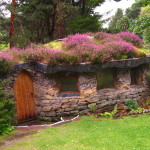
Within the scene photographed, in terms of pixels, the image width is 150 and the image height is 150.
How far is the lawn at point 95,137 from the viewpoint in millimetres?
5742

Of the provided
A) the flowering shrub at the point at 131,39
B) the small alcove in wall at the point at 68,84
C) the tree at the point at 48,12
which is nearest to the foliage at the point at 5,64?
the small alcove in wall at the point at 68,84

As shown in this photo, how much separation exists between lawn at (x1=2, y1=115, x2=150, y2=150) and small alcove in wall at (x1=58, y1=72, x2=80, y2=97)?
6.49 ft

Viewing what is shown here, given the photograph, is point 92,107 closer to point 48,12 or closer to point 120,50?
point 120,50

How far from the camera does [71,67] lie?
958 cm

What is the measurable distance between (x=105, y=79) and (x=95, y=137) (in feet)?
15.7

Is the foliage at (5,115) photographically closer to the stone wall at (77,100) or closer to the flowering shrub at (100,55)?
the stone wall at (77,100)

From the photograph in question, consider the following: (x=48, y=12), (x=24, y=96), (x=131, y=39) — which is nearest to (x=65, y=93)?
(x=24, y=96)

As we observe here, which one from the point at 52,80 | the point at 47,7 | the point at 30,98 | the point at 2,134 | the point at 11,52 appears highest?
the point at 47,7

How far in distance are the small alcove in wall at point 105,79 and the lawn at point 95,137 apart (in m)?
2.63

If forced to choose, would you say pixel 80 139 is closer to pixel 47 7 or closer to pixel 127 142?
pixel 127 142

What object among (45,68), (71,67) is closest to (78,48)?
(71,67)

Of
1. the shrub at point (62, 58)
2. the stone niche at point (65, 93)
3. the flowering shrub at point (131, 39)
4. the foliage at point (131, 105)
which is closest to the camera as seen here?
the shrub at point (62, 58)

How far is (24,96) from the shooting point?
32.9ft

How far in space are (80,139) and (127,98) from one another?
5342 mm
